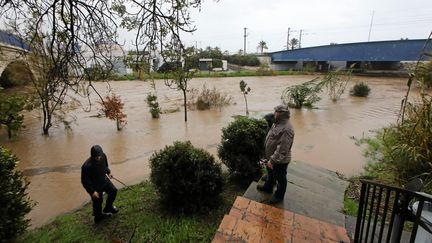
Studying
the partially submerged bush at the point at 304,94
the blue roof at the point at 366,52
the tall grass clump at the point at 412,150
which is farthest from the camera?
the blue roof at the point at 366,52

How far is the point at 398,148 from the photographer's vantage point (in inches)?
193

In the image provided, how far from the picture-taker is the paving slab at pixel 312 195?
11.6 ft

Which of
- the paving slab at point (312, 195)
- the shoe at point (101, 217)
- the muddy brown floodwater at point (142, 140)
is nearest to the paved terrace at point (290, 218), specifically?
the paving slab at point (312, 195)

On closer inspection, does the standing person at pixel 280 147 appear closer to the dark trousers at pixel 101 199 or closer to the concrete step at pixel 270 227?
the concrete step at pixel 270 227

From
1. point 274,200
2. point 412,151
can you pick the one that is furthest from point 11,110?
point 412,151

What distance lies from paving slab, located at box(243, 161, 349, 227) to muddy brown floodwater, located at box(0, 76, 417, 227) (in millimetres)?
1508

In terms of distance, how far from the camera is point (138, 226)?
12.3 ft

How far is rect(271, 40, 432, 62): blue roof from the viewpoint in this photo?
26859 millimetres

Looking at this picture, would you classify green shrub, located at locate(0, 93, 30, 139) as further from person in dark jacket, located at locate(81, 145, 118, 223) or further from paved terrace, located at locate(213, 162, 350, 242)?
paved terrace, located at locate(213, 162, 350, 242)

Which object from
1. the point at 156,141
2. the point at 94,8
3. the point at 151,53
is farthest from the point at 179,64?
the point at 156,141

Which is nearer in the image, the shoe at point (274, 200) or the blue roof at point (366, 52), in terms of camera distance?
the shoe at point (274, 200)

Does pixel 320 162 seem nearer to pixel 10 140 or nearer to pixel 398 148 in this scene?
pixel 398 148

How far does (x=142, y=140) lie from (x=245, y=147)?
6334 mm

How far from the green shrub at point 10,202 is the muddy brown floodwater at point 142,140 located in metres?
1.02
